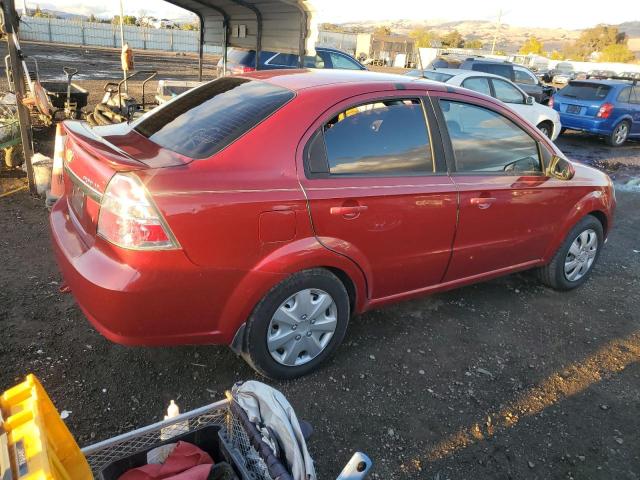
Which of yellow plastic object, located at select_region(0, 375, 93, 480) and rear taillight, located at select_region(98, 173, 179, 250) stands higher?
rear taillight, located at select_region(98, 173, 179, 250)

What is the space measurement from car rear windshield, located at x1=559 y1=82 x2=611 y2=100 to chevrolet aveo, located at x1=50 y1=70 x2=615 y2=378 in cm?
1000

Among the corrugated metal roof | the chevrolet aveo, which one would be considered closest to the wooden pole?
the chevrolet aveo

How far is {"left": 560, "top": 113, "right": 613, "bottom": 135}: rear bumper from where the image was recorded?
11859 millimetres

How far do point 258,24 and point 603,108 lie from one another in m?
8.62

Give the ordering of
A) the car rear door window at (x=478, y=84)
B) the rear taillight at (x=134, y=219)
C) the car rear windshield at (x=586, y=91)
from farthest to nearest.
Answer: the car rear windshield at (x=586, y=91), the car rear door window at (x=478, y=84), the rear taillight at (x=134, y=219)

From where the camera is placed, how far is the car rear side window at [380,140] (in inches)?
112

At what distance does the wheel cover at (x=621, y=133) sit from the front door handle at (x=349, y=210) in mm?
11812

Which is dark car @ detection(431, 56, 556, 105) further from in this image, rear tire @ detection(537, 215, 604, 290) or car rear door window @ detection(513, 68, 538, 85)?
rear tire @ detection(537, 215, 604, 290)

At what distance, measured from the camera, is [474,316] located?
3.98 metres

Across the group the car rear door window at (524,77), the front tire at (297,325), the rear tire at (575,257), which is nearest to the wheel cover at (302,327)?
the front tire at (297,325)

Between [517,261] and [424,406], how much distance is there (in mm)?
1617

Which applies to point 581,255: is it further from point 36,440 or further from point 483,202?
point 36,440

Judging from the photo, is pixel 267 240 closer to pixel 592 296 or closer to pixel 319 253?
pixel 319 253

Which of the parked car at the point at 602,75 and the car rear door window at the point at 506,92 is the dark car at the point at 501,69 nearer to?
the parked car at the point at 602,75
